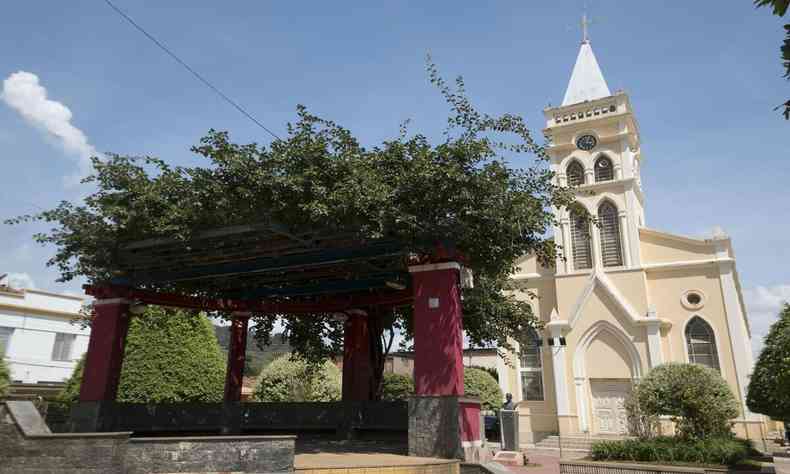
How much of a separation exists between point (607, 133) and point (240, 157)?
24582 mm

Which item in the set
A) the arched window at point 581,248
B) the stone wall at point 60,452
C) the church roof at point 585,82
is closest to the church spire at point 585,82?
the church roof at point 585,82

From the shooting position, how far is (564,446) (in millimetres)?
25797

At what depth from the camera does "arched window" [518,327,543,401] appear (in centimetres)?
2894

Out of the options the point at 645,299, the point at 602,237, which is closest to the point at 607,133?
the point at 602,237

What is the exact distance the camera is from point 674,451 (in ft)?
56.3

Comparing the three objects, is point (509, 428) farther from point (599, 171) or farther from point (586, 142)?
point (586, 142)

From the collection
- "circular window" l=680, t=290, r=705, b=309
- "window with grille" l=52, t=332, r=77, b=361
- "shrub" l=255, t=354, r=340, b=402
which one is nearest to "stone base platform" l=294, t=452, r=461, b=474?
"shrub" l=255, t=354, r=340, b=402

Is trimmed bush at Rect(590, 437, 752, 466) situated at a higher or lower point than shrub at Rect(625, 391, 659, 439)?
lower

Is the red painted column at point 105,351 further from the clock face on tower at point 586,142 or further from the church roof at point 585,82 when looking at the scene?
the church roof at point 585,82

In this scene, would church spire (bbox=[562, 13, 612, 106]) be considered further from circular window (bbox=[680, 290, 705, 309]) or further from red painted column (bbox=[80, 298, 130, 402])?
red painted column (bbox=[80, 298, 130, 402])

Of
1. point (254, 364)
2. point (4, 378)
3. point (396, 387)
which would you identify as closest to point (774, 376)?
point (396, 387)

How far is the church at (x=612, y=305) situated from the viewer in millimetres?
26547

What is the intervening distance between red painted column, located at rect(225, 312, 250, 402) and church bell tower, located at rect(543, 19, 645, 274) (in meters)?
17.3

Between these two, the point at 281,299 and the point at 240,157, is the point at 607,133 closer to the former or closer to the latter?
the point at 281,299
